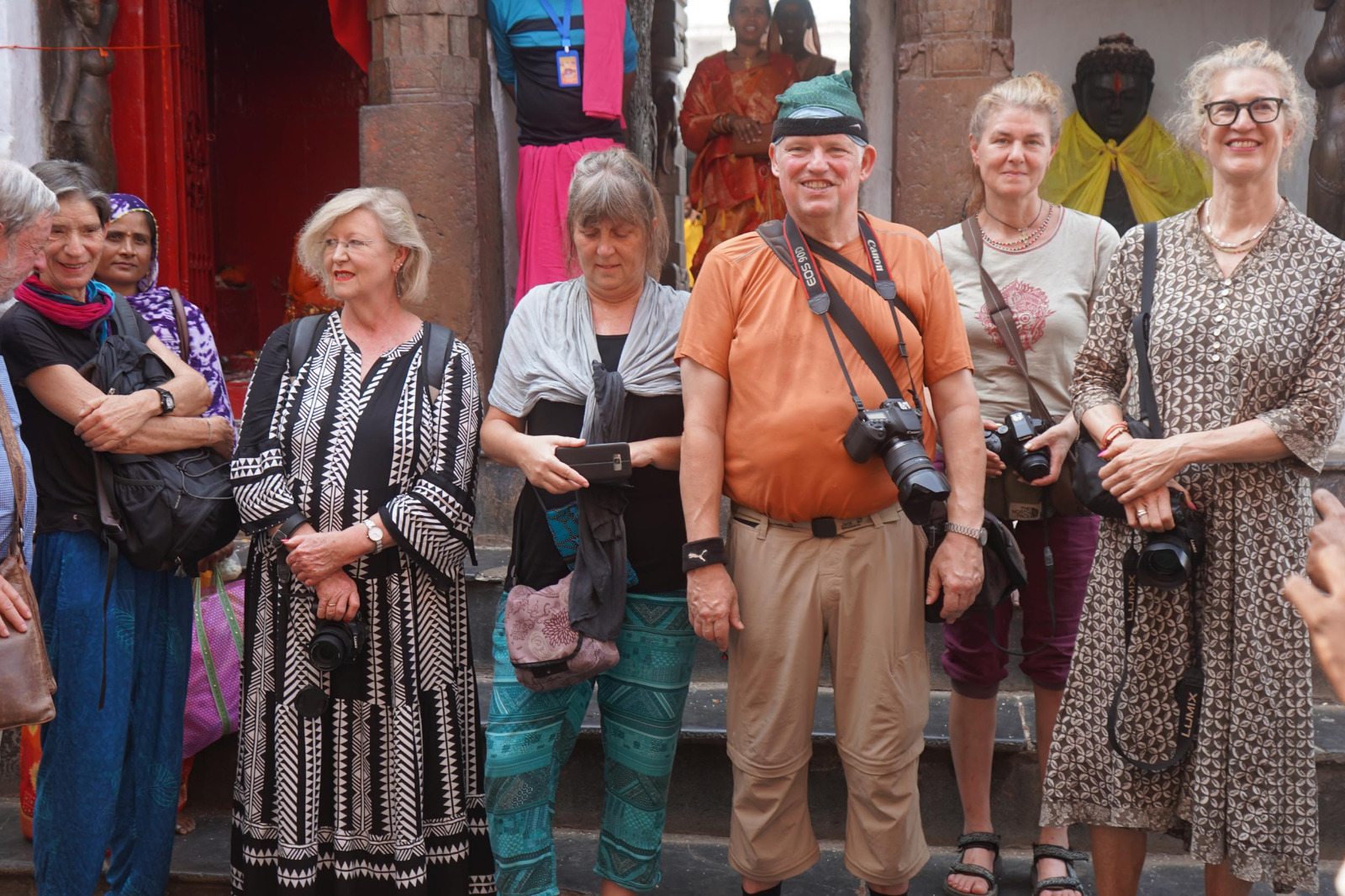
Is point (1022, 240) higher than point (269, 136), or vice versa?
point (269, 136)

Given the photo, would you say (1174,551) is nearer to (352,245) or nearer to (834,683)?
(834,683)

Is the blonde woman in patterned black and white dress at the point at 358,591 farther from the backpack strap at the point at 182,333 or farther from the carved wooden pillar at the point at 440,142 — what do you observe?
the carved wooden pillar at the point at 440,142

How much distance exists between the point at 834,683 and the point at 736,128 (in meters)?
4.85

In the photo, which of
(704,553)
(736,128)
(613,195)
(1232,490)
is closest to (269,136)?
(736,128)

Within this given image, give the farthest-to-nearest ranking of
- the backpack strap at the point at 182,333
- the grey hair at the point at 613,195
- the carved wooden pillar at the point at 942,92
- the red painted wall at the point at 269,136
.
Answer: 1. the red painted wall at the point at 269,136
2. the carved wooden pillar at the point at 942,92
3. the backpack strap at the point at 182,333
4. the grey hair at the point at 613,195

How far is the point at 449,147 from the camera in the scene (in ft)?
16.7

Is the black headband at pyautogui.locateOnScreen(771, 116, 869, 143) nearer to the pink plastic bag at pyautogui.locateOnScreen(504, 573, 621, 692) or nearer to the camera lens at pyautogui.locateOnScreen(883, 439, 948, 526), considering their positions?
the camera lens at pyautogui.locateOnScreen(883, 439, 948, 526)

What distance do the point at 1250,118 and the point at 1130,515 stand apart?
2.99 feet

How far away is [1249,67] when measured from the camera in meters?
2.76

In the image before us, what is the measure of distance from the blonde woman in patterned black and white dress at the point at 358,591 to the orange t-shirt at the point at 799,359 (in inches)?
29.7

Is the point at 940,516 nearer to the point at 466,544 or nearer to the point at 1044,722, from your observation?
the point at 1044,722

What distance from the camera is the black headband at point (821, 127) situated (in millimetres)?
2717

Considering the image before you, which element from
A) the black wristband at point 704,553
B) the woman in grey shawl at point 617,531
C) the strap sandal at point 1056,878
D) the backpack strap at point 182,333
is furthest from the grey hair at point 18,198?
the strap sandal at point 1056,878

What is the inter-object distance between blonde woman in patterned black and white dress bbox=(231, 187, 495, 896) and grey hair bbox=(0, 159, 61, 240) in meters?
0.62
